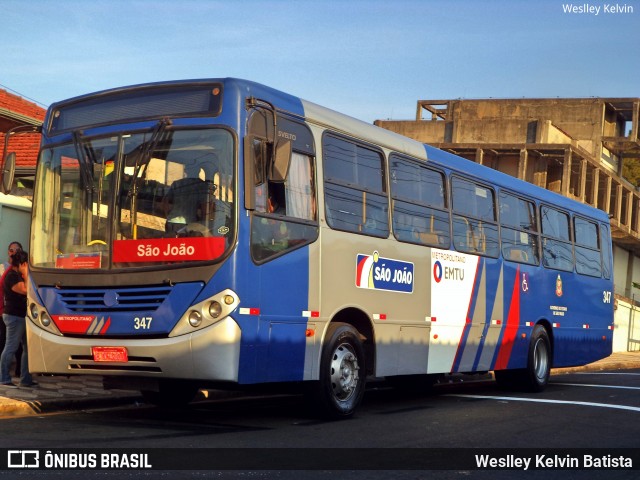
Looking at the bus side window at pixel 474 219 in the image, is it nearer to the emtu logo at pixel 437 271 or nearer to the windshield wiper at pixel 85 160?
the emtu logo at pixel 437 271

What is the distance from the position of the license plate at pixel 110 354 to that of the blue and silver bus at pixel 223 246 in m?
0.01

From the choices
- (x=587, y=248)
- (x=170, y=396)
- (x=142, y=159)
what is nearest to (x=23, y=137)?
(x=587, y=248)

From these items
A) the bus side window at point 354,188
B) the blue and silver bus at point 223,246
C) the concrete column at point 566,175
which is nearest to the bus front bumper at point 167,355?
the blue and silver bus at point 223,246

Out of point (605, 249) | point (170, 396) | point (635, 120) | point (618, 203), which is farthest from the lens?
point (635, 120)

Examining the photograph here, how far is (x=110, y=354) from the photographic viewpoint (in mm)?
9531

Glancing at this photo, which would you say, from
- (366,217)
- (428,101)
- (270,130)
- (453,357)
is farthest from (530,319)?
(428,101)

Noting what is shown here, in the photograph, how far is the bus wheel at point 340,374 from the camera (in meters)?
10.5

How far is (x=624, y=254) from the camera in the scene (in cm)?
5503

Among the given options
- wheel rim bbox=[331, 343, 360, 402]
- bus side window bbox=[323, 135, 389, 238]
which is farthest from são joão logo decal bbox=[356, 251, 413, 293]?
wheel rim bbox=[331, 343, 360, 402]

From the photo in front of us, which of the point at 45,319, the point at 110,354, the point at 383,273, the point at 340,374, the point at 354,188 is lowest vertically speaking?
the point at 340,374

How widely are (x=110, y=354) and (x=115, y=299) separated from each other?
54cm

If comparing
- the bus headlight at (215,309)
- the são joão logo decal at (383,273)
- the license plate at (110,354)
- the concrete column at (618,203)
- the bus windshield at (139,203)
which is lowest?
the license plate at (110,354)

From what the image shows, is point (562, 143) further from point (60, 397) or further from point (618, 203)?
point (60, 397)

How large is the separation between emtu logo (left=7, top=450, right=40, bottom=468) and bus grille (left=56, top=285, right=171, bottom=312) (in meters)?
2.17
